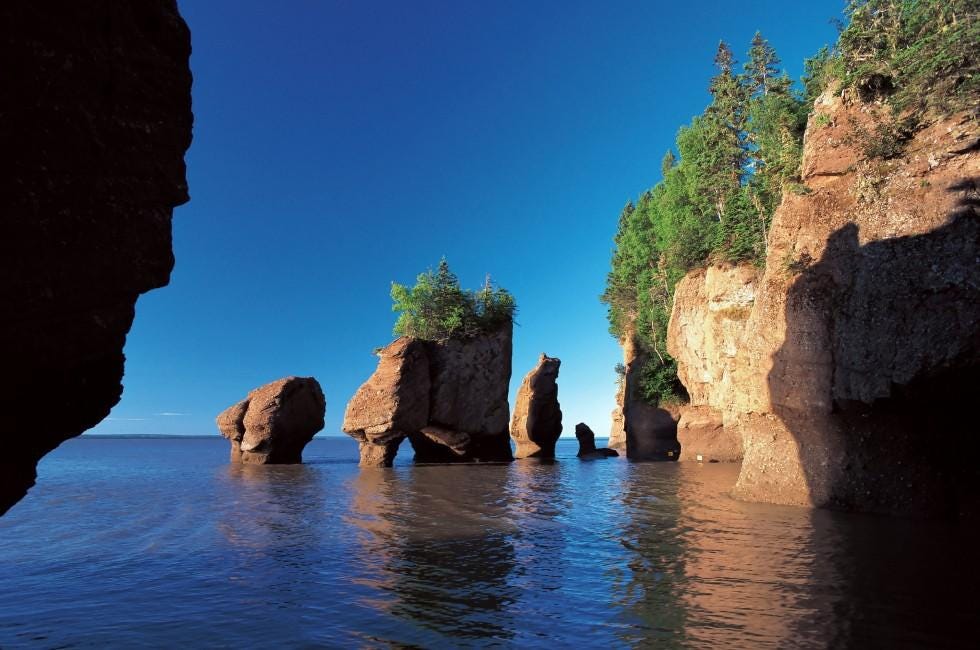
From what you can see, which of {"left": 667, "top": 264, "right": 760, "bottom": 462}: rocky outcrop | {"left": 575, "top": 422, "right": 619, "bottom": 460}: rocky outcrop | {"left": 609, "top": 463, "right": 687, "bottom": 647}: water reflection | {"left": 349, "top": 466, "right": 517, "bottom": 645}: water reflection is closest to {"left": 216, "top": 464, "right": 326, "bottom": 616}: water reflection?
{"left": 349, "top": 466, "right": 517, "bottom": 645}: water reflection

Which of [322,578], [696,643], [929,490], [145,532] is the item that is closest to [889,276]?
[929,490]

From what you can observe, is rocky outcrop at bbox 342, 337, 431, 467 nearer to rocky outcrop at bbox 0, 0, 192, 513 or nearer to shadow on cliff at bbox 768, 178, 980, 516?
shadow on cliff at bbox 768, 178, 980, 516

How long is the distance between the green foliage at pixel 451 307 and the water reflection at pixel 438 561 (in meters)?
20.6

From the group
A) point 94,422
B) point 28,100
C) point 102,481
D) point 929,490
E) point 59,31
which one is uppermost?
point 59,31

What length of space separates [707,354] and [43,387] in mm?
31202

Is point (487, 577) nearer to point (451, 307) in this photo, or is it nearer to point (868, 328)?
point (868, 328)

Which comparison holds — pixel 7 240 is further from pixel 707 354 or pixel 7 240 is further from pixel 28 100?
pixel 707 354

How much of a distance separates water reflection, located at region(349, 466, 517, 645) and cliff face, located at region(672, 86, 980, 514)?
26.7 ft

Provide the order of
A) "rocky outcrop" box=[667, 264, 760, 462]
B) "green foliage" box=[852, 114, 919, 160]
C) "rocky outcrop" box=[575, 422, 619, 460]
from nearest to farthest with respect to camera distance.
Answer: "green foliage" box=[852, 114, 919, 160] < "rocky outcrop" box=[667, 264, 760, 462] < "rocky outcrop" box=[575, 422, 619, 460]

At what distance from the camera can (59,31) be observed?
173 inches

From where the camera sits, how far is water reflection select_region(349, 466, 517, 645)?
6.67 meters

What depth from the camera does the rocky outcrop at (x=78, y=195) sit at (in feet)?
13.6

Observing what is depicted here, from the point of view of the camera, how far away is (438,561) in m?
9.66

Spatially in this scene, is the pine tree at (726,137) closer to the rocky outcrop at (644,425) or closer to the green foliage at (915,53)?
the rocky outcrop at (644,425)
